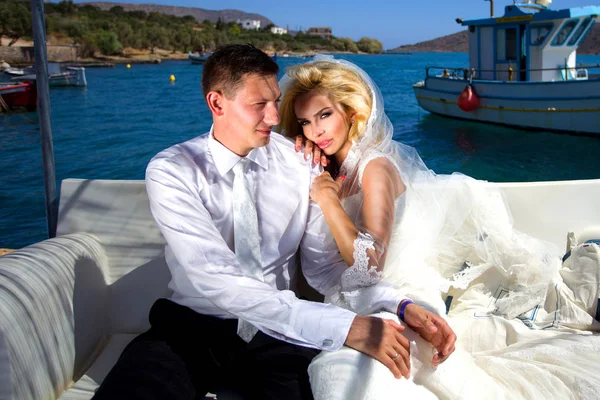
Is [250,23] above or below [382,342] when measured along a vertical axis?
above

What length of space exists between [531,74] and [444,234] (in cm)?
1347

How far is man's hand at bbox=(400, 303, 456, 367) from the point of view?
68.3 inches

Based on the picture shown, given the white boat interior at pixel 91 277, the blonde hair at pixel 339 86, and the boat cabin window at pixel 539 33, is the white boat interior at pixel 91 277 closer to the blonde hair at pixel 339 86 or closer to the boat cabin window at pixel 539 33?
the blonde hair at pixel 339 86

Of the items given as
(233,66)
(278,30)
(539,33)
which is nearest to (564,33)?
(539,33)

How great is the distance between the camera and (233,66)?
6.47 ft

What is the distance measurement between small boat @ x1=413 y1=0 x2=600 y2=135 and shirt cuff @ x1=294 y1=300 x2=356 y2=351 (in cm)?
1227

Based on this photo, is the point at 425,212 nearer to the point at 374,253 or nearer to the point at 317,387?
the point at 374,253

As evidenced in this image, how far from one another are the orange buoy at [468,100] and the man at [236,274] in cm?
1361

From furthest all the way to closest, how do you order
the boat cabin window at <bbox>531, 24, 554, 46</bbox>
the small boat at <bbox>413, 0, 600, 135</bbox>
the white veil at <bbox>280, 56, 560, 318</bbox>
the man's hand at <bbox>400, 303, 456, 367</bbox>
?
the boat cabin window at <bbox>531, 24, 554, 46</bbox> → the small boat at <bbox>413, 0, 600, 135</bbox> → the white veil at <bbox>280, 56, 560, 318</bbox> → the man's hand at <bbox>400, 303, 456, 367</bbox>

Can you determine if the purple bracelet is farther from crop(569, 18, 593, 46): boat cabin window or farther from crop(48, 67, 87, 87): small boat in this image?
crop(48, 67, 87, 87): small boat

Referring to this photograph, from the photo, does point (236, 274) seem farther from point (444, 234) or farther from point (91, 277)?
point (444, 234)

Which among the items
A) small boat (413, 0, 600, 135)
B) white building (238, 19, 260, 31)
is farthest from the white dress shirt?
white building (238, 19, 260, 31)

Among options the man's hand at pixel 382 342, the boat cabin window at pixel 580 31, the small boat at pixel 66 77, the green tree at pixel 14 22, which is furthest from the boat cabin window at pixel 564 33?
the green tree at pixel 14 22

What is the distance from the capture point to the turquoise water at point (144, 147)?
40.9 ft
